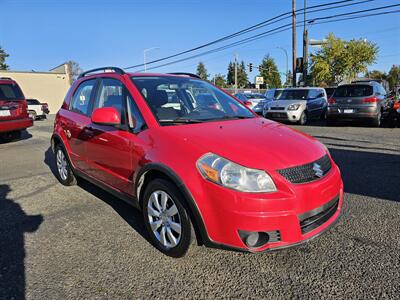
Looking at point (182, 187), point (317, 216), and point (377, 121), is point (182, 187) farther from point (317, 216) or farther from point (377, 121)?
point (377, 121)

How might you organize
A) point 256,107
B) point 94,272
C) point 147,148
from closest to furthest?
1. point 94,272
2. point 147,148
3. point 256,107

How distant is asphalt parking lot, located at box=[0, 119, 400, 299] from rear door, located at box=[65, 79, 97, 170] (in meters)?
0.63

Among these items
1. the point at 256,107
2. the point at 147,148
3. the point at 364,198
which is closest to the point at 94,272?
the point at 147,148

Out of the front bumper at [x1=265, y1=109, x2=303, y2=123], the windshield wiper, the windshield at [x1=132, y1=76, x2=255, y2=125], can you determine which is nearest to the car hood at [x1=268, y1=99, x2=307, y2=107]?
the front bumper at [x1=265, y1=109, x2=303, y2=123]

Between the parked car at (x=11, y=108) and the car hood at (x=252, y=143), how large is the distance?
28.1 feet

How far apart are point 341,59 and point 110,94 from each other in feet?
128

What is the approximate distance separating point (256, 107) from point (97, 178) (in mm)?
15535

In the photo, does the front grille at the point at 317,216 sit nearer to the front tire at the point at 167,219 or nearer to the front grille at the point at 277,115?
the front tire at the point at 167,219

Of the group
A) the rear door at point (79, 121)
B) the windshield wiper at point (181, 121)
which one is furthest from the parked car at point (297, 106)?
the windshield wiper at point (181, 121)

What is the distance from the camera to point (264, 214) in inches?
93.7

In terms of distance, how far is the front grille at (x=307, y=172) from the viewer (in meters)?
2.50

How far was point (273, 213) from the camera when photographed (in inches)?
94.2

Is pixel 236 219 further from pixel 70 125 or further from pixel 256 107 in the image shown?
pixel 256 107

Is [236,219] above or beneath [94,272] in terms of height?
above
